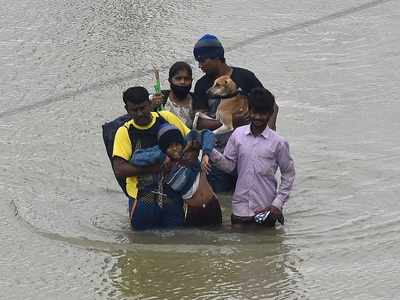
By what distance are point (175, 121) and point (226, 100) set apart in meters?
0.57

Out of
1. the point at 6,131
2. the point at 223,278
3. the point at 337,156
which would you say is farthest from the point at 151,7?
the point at 223,278

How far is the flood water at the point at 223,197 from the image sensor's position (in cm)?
697

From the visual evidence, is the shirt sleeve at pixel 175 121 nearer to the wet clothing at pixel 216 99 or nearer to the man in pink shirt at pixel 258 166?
the man in pink shirt at pixel 258 166

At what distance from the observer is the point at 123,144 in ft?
25.1

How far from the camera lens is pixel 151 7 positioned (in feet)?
50.9

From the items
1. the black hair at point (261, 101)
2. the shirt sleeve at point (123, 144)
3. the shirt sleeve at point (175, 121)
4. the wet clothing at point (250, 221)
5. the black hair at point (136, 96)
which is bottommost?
the wet clothing at point (250, 221)

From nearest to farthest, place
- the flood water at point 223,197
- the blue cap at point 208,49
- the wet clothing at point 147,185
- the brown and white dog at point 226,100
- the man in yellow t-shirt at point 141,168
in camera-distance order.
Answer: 1. the flood water at point 223,197
2. the man in yellow t-shirt at point 141,168
3. the wet clothing at point 147,185
4. the brown and white dog at point 226,100
5. the blue cap at point 208,49

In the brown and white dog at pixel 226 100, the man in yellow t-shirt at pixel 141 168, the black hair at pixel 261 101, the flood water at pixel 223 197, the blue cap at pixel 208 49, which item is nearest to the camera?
the flood water at pixel 223 197

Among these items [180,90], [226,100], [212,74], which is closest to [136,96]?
[180,90]

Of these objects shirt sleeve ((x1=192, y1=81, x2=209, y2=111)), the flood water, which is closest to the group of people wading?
the flood water

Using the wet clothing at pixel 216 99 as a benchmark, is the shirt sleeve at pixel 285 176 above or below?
below

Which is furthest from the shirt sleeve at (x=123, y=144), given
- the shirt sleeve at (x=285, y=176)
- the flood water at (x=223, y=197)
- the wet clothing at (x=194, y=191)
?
the shirt sleeve at (x=285, y=176)

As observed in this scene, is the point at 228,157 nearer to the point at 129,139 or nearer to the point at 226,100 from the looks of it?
the point at 226,100

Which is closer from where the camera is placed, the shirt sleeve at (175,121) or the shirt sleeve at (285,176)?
the shirt sleeve at (285,176)
